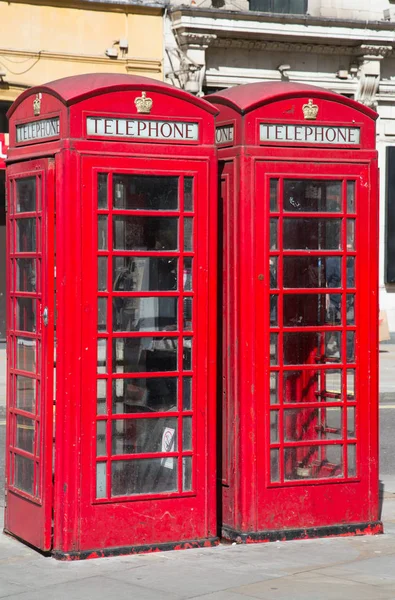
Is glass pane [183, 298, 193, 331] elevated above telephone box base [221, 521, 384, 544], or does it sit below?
above

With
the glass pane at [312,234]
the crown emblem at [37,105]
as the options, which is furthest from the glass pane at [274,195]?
the crown emblem at [37,105]

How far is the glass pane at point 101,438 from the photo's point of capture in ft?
20.6

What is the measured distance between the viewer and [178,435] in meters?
6.46

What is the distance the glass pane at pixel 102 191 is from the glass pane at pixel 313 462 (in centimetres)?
176

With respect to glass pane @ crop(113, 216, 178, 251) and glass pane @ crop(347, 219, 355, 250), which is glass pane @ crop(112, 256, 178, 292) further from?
glass pane @ crop(347, 219, 355, 250)

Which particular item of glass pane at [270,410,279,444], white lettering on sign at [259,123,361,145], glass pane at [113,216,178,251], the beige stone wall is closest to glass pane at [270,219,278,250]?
white lettering on sign at [259,123,361,145]

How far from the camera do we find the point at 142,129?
6.33m

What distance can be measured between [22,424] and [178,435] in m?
0.91

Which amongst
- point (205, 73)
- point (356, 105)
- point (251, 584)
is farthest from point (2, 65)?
point (251, 584)

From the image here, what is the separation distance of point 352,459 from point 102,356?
5.43 ft

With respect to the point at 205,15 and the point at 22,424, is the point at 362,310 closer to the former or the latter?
the point at 22,424

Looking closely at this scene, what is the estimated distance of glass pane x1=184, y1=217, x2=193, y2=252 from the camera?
643 centimetres

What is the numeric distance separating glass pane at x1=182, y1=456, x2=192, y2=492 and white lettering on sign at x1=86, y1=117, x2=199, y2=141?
5.79 feet

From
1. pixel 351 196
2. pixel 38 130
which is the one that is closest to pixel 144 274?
pixel 38 130
